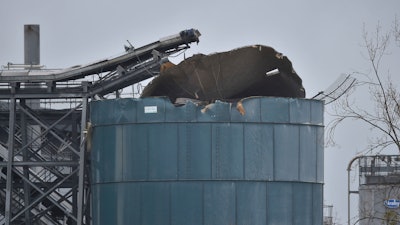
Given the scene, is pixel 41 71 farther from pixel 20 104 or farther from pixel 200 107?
pixel 200 107

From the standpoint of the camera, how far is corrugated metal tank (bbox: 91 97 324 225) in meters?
56.9

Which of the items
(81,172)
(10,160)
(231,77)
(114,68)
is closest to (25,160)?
(10,160)

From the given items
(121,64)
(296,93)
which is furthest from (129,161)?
(296,93)

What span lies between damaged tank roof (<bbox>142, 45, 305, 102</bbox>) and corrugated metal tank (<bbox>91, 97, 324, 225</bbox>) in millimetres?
1950

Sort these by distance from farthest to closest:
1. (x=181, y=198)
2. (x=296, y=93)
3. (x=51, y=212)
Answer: (x=51, y=212) < (x=296, y=93) < (x=181, y=198)

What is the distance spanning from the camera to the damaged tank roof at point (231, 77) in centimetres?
5888

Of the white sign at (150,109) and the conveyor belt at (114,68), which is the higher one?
the conveyor belt at (114,68)

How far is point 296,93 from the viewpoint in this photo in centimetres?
6128

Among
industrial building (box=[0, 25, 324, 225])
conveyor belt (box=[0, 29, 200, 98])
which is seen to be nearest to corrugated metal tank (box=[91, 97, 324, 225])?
industrial building (box=[0, 25, 324, 225])

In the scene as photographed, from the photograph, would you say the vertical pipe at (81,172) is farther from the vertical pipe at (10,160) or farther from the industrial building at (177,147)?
the vertical pipe at (10,160)

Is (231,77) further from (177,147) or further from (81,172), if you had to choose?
(81,172)

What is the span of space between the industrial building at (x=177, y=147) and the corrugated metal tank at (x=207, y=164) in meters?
0.05

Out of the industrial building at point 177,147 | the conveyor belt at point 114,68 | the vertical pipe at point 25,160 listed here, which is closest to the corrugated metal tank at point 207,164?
the industrial building at point 177,147

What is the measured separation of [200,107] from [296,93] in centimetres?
609
